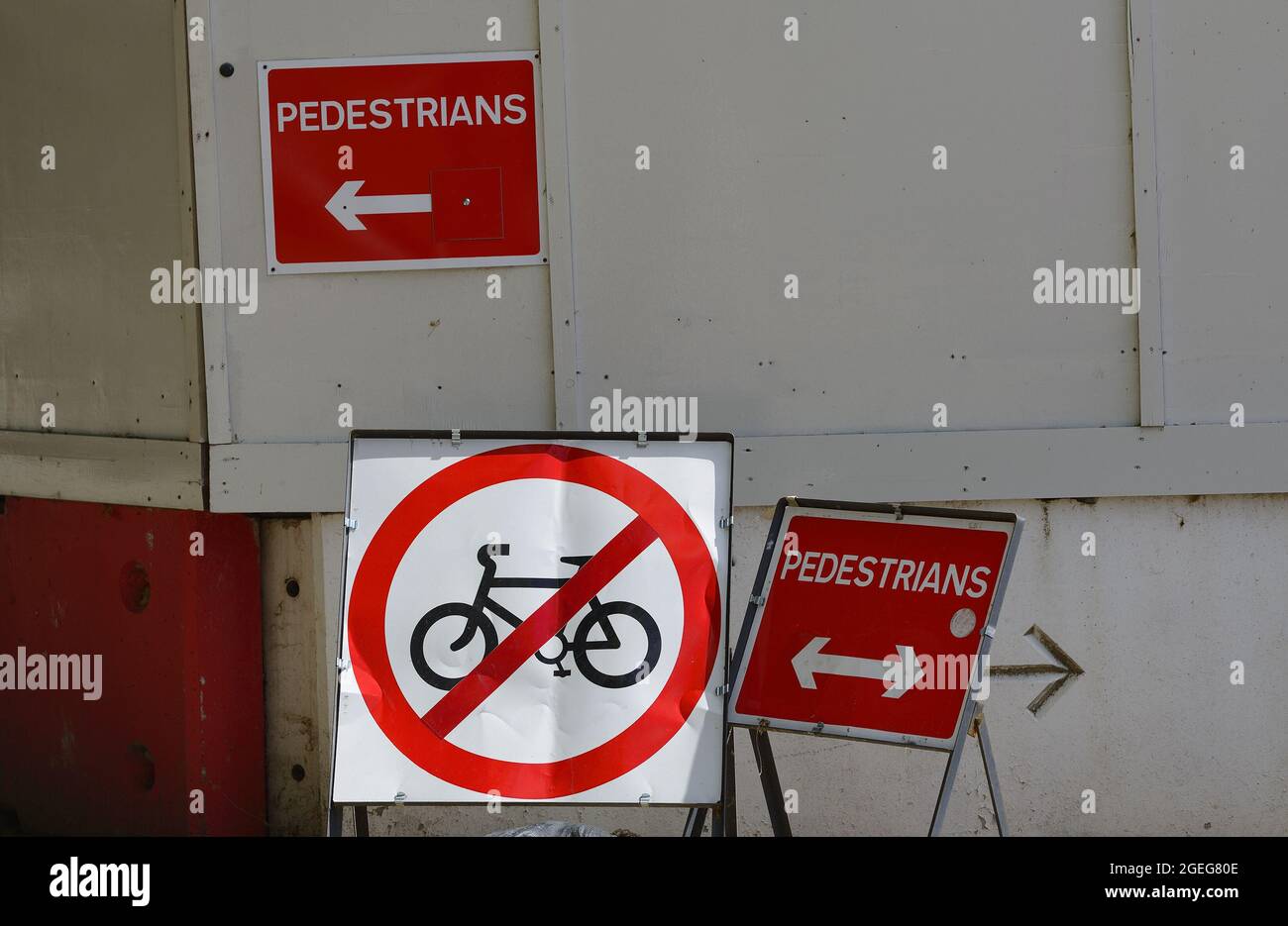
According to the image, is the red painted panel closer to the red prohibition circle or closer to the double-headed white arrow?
the red prohibition circle

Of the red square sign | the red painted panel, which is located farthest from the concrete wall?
the red square sign

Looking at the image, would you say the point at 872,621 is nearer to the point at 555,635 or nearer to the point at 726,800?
the point at 726,800

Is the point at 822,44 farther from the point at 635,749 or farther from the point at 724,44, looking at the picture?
the point at 635,749

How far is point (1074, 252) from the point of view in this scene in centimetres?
430

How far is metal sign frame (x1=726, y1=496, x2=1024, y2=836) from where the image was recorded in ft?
10.9

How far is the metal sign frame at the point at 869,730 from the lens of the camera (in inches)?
131

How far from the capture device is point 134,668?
461cm

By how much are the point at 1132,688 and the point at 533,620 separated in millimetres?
2140

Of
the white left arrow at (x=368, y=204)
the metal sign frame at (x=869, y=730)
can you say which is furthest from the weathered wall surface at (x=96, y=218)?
the metal sign frame at (x=869, y=730)

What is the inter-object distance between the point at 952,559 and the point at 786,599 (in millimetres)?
426

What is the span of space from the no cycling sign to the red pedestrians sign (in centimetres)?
15

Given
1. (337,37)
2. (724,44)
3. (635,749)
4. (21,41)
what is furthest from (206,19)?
(635,749)

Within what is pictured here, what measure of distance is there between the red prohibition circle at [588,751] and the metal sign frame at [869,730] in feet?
0.42

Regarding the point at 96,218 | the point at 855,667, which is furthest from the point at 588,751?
the point at 96,218
